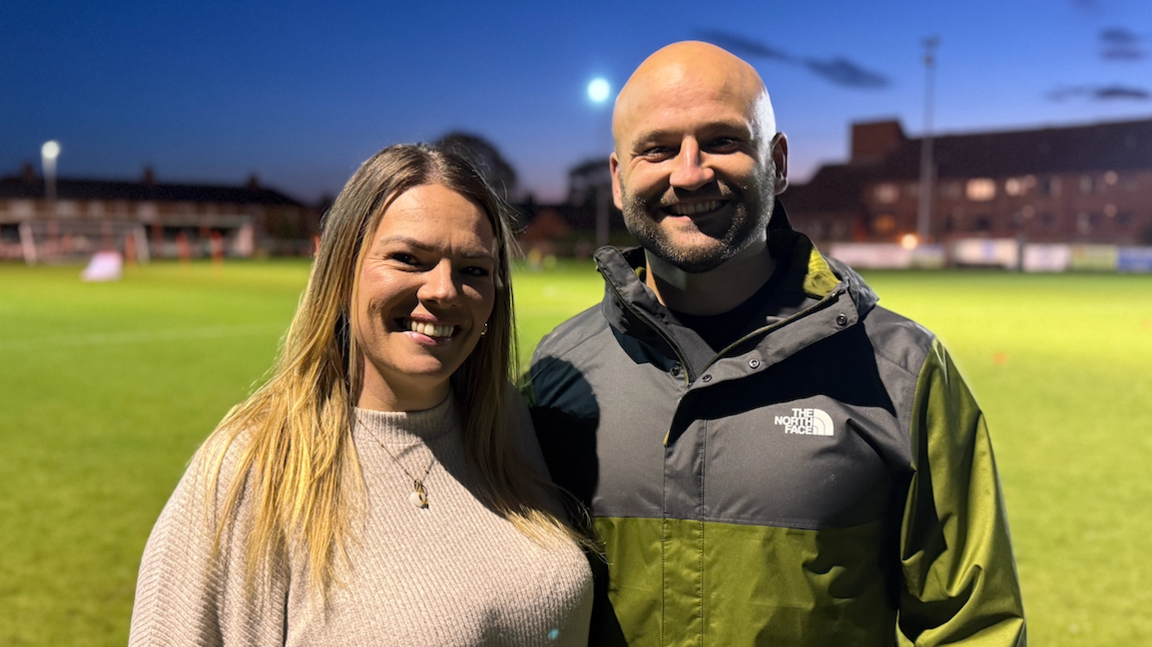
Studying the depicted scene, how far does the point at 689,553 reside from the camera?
2488mm

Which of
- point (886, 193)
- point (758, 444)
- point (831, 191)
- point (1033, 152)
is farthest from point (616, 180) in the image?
point (1033, 152)

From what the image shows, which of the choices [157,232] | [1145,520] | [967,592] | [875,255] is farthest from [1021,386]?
[157,232]

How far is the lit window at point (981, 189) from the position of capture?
69.4 m

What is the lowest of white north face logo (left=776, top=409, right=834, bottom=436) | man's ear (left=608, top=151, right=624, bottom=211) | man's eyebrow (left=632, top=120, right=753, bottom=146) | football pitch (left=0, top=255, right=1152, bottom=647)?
football pitch (left=0, top=255, right=1152, bottom=647)

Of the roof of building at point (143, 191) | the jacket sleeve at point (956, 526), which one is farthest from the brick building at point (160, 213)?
the jacket sleeve at point (956, 526)

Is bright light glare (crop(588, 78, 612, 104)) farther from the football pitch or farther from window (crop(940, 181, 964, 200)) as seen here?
window (crop(940, 181, 964, 200))

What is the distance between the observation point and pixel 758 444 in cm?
250

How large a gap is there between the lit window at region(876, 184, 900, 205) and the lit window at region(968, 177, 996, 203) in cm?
569

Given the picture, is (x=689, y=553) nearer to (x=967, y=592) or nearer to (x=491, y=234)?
(x=967, y=592)

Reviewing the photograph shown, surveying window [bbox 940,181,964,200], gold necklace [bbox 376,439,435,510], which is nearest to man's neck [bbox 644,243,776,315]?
gold necklace [bbox 376,439,435,510]

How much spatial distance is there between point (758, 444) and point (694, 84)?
1093mm

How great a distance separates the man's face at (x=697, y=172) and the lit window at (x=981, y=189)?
74998 millimetres

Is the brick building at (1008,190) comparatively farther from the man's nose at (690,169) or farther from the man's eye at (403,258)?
the man's eye at (403,258)

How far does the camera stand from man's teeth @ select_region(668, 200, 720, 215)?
260 centimetres
